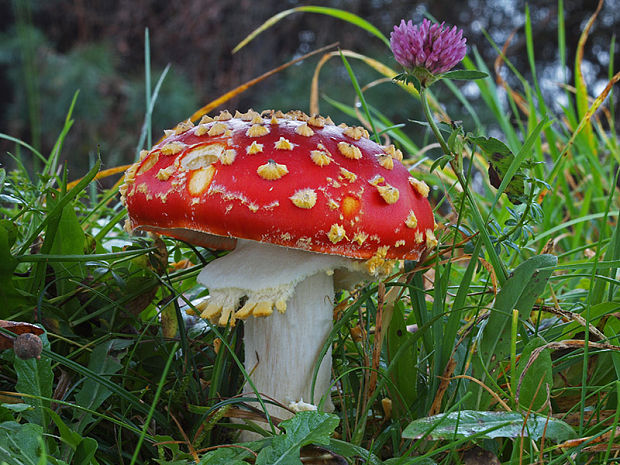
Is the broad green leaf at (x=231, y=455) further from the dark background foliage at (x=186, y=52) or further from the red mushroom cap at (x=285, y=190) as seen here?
the dark background foliage at (x=186, y=52)

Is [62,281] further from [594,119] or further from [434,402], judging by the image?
[594,119]

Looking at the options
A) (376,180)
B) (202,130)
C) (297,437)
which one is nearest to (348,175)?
(376,180)

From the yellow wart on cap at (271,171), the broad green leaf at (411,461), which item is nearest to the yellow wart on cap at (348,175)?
the yellow wart on cap at (271,171)

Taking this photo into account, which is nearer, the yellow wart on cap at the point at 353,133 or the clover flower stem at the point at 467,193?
the clover flower stem at the point at 467,193

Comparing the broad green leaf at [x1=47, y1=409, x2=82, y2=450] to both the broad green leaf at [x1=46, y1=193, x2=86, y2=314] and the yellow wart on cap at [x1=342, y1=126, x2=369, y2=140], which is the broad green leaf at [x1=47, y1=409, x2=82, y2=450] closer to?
the broad green leaf at [x1=46, y1=193, x2=86, y2=314]

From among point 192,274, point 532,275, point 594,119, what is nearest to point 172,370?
point 192,274

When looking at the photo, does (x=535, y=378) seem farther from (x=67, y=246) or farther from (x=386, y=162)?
(x=67, y=246)
